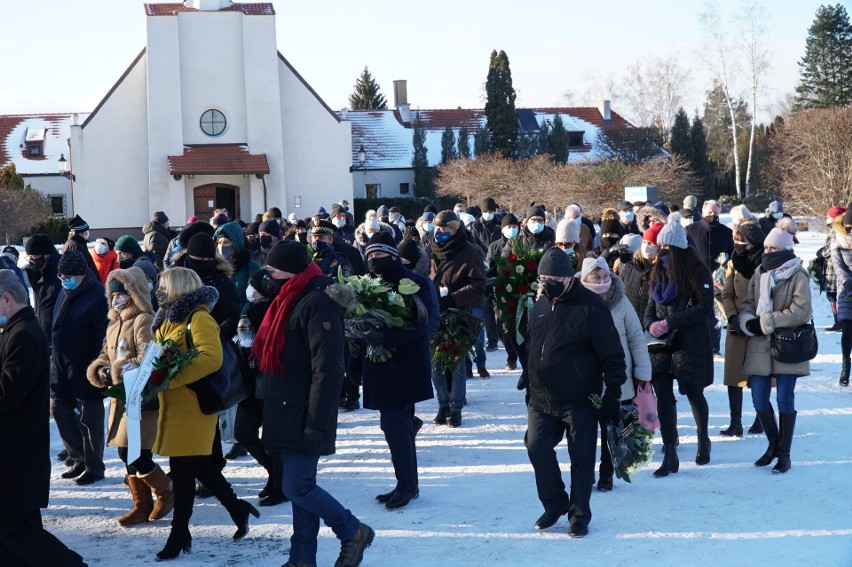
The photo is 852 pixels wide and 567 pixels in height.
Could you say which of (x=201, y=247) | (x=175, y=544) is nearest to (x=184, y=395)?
(x=175, y=544)

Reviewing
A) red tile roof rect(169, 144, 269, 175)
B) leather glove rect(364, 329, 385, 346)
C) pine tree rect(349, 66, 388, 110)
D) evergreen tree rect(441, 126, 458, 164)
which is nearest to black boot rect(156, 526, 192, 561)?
leather glove rect(364, 329, 385, 346)

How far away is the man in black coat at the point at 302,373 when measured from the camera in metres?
5.82

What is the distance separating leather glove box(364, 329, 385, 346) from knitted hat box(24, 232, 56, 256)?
4.05m

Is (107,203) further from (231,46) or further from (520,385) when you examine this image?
(520,385)

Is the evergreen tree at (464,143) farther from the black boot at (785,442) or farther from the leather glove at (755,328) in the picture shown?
the black boot at (785,442)

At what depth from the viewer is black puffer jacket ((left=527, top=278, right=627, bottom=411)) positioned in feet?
21.9

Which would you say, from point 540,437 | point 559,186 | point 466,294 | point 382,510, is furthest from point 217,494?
point 559,186

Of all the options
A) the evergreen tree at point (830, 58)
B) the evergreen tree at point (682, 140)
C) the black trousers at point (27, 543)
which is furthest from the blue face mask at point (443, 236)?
the evergreen tree at point (830, 58)

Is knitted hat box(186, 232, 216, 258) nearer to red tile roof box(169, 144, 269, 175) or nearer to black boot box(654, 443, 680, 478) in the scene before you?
black boot box(654, 443, 680, 478)

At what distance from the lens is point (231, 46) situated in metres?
45.4

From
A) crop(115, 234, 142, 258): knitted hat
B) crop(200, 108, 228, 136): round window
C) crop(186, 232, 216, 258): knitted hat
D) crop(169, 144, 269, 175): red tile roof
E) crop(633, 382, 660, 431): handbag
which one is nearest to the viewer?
crop(633, 382, 660, 431): handbag

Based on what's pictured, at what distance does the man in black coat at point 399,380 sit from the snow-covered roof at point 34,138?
48845 millimetres

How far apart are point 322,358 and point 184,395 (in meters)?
1.30

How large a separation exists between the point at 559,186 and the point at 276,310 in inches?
1336
